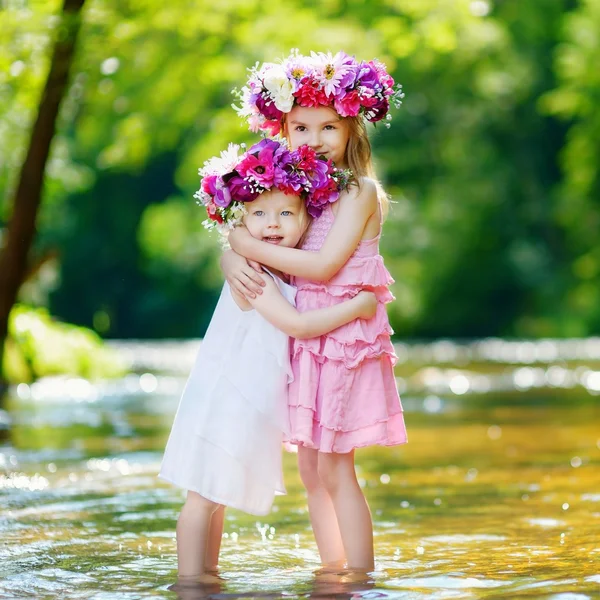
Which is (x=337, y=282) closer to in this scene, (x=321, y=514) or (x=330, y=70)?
(x=330, y=70)

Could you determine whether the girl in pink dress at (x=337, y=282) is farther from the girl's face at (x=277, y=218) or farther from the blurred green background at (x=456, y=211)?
the blurred green background at (x=456, y=211)

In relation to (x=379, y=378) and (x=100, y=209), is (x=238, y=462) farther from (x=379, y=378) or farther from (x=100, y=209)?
(x=100, y=209)

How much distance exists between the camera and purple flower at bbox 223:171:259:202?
15.0 ft

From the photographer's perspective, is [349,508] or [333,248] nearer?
[333,248]

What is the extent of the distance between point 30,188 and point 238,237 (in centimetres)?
841

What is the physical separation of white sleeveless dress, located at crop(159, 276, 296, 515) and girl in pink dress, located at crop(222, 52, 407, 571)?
94mm

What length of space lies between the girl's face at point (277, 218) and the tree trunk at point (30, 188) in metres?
7.76

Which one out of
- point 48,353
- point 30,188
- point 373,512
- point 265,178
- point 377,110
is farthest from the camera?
point 48,353

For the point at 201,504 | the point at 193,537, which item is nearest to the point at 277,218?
the point at 201,504

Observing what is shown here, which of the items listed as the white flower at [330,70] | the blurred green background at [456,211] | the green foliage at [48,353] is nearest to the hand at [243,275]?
the white flower at [330,70]

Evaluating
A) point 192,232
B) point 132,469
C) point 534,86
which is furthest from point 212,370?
point 534,86

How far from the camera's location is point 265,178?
14.8 ft

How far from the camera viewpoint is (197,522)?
14.9 feet

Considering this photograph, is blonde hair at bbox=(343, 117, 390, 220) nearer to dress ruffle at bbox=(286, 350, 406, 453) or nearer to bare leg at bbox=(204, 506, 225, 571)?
dress ruffle at bbox=(286, 350, 406, 453)
